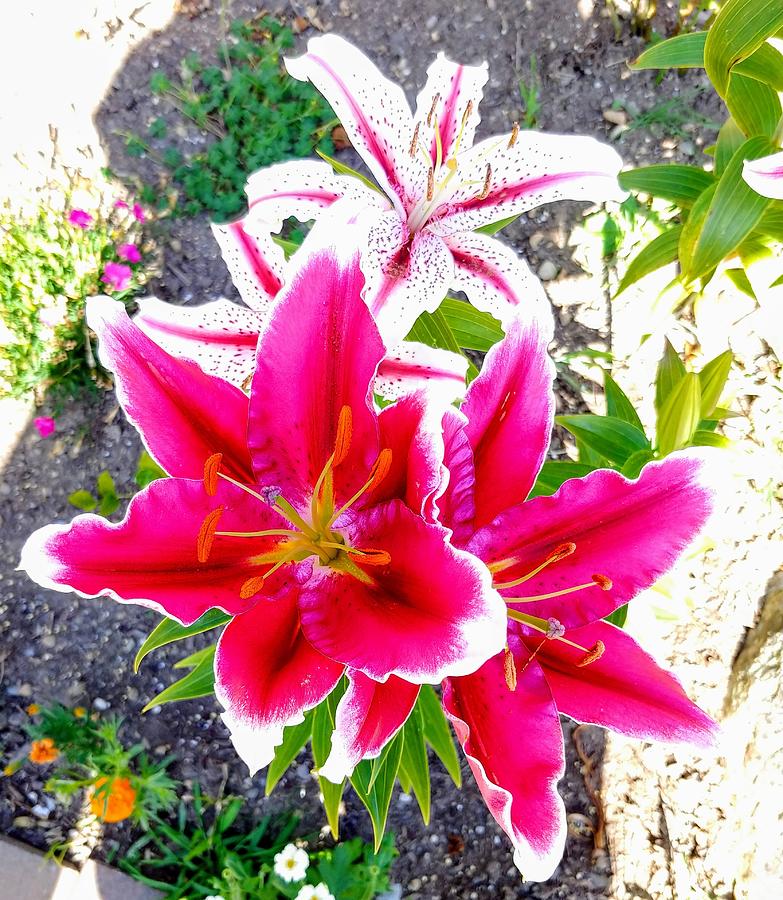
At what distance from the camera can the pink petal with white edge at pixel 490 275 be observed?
3.30 ft

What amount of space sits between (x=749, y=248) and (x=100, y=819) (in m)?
2.10

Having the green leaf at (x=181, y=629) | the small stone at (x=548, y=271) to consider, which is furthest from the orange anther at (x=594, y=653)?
the small stone at (x=548, y=271)

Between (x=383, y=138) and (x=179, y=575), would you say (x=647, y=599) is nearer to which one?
(x=383, y=138)

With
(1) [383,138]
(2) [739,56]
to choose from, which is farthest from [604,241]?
(1) [383,138]

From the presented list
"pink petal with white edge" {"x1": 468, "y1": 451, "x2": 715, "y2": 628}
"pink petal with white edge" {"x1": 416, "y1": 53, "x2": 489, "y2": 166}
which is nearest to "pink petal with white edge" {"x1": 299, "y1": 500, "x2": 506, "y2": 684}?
"pink petal with white edge" {"x1": 468, "y1": 451, "x2": 715, "y2": 628}

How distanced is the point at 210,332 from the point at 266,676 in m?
0.53

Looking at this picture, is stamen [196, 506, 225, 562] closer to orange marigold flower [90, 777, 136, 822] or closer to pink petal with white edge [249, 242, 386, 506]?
pink petal with white edge [249, 242, 386, 506]

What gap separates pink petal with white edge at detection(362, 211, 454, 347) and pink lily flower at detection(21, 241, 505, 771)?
275 mm

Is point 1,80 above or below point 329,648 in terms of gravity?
above

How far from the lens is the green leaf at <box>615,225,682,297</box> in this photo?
173 cm

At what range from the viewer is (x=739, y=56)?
1.21 m

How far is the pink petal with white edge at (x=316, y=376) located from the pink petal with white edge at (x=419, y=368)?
9.8 inches

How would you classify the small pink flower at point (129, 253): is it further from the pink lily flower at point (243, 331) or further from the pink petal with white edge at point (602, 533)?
the pink petal with white edge at point (602, 533)

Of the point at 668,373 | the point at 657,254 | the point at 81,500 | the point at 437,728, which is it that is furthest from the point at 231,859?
the point at 657,254
